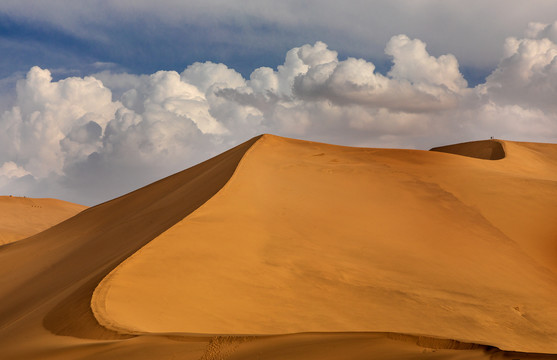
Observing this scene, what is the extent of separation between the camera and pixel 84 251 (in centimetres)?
1741

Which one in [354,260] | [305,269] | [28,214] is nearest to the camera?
[305,269]

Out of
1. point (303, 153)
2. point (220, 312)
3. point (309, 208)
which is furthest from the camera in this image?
point (303, 153)

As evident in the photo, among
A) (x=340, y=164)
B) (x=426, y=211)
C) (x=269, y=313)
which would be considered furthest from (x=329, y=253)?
(x=340, y=164)

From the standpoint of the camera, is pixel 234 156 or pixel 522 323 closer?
pixel 522 323

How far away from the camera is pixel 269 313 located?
902cm

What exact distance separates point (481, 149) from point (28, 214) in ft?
134

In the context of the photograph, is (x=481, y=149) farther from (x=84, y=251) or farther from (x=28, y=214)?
(x=28, y=214)

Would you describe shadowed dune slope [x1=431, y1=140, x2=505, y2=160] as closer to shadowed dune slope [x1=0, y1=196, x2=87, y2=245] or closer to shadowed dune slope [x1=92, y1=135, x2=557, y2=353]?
shadowed dune slope [x1=92, y1=135, x2=557, y2=353]

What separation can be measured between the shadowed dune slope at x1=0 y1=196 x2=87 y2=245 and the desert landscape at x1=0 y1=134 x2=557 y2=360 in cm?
2788

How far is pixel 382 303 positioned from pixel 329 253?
2.28 m

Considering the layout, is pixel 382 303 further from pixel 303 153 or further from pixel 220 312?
pixel 303 153

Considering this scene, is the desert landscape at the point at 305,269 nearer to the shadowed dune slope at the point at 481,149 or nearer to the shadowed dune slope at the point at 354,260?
the shadowed dune slope at the point at 354,260

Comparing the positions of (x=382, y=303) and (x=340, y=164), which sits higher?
(x=340, y=164)

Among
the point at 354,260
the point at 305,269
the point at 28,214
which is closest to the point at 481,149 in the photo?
the point at 354,260
